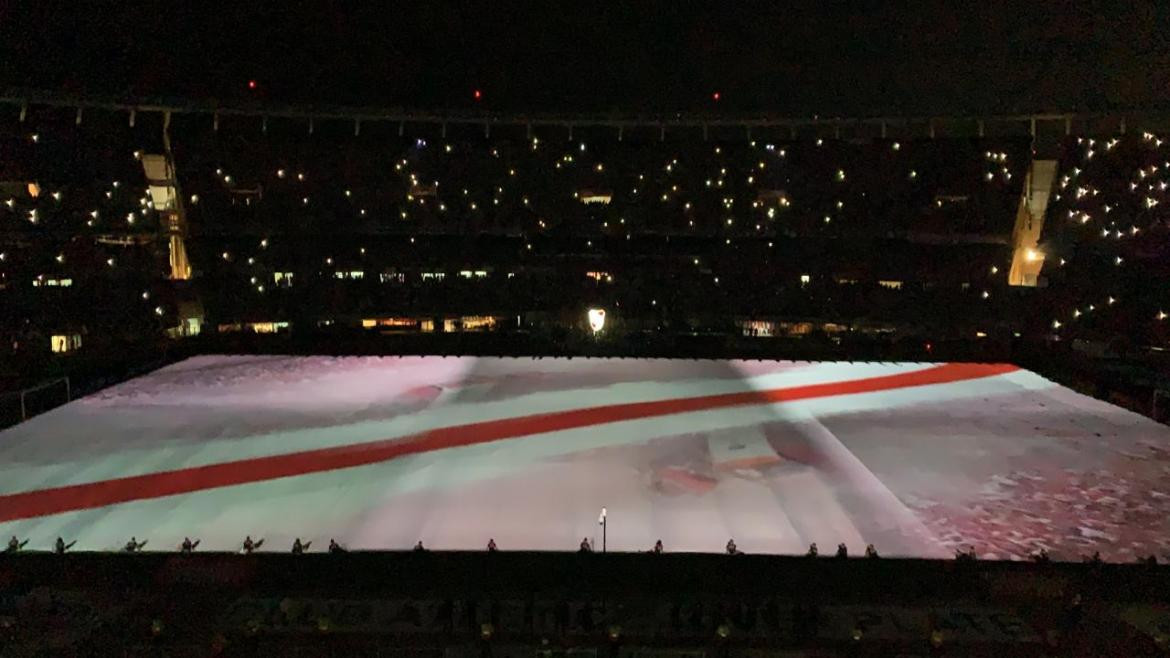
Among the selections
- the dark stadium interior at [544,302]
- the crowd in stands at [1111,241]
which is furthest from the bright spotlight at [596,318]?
the crowd in stands at [1111,241]

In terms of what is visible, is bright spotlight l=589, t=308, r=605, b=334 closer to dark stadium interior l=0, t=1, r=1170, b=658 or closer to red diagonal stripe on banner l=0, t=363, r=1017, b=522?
dark stadium interior l=0, t=1, r=1170, b=658

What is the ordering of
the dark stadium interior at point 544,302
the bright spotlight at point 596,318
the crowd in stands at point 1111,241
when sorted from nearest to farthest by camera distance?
the dark stadium interior at point 544,302, the crowd in stands at point 1111,241, the bright spotlight at point 596,318

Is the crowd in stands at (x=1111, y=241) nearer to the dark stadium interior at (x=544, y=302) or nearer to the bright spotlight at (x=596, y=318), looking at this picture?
the dark stadium interior at (x=544, y=302)

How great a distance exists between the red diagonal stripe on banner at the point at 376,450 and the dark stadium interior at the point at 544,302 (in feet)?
0.27

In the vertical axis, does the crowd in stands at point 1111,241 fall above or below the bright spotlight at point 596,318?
above

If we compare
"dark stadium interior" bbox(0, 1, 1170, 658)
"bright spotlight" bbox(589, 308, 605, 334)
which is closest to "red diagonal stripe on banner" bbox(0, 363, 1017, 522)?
"dark stadium interior" bbox(0, 1, 1170, 658)

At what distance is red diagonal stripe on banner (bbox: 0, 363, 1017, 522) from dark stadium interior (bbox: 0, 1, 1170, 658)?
82 mm

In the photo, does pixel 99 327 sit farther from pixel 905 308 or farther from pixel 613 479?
pixel 905 308

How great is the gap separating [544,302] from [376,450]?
24.3 ft

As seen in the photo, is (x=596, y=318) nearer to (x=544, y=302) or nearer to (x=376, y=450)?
(x=544, y=302)

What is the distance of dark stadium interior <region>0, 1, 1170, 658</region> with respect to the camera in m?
4.39

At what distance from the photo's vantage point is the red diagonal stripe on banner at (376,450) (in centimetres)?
592

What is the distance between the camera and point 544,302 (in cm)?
1429

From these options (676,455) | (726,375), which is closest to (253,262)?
(726,375)
